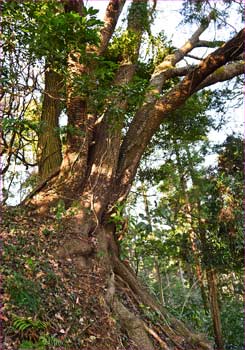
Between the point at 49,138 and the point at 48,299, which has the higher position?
the point at 49,138

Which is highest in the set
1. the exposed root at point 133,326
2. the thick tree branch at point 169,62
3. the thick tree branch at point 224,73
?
the thick tree branch at point 169,62

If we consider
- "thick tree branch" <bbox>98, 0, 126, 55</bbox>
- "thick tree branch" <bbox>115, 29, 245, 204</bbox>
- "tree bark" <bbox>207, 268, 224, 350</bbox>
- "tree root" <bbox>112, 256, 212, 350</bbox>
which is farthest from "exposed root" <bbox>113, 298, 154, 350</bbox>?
"thick tree branch" <bbox>98, 0, 126, 55</bbox>

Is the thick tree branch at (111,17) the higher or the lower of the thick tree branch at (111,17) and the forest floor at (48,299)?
the higher

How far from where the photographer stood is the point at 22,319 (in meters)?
2.23

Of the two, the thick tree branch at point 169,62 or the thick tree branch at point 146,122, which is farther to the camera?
the thick tree branch at point 169,62

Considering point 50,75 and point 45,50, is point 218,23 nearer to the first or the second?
point 50,75

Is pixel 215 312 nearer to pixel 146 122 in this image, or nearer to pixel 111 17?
pixel 146 122

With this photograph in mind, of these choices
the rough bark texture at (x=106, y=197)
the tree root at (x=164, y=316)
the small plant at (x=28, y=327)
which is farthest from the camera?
the tree root at (x=164, y=316)

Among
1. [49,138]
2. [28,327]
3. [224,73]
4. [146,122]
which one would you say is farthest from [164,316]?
[224,73]

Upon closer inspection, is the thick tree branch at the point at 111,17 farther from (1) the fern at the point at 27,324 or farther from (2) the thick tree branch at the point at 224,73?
(1) the fern at the point at 27,324

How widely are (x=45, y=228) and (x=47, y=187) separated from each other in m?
0.71

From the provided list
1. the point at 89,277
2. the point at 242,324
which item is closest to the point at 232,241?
the point at 242,324

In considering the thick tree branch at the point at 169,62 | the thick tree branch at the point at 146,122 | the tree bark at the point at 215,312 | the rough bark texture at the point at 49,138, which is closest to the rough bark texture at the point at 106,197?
the thick tree branch at the point at 146,122

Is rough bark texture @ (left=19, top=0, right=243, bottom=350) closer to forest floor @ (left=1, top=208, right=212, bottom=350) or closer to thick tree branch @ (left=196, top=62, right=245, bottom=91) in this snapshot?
forest floor @ (left=1, top=208, right=212, bottom=350)
